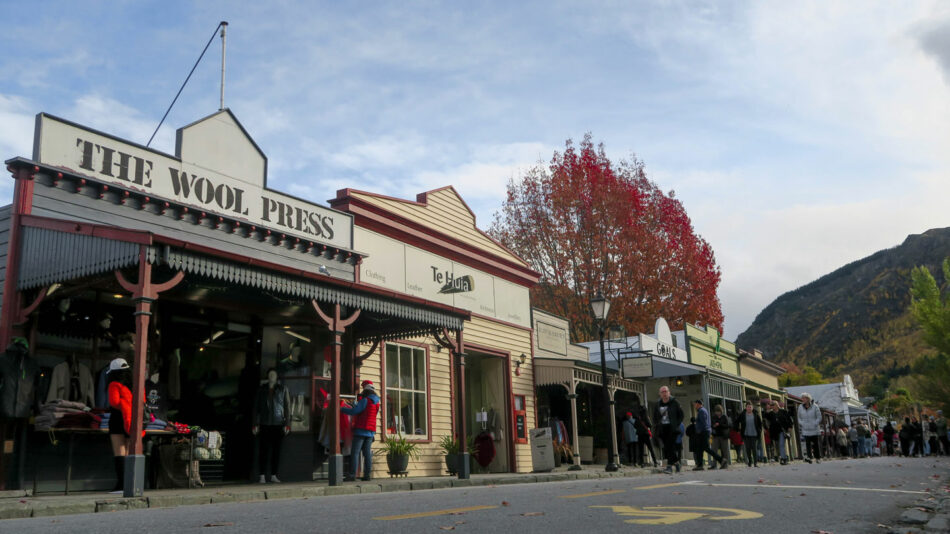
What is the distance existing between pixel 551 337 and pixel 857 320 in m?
136

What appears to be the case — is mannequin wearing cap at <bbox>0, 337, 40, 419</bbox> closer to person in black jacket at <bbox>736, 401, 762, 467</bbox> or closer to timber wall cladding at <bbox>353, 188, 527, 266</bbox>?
timber wall cladding at <bbox>353, 188, 527, 266</bbox>

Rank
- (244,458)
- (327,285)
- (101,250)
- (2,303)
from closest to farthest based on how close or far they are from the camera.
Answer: (101,250) < (2,303) < (327,285) < (244,458)

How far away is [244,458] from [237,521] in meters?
8.57

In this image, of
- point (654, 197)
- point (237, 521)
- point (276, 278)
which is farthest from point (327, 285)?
point (654, 197)

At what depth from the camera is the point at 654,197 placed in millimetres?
35969

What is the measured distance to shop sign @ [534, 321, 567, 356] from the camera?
24.1 m

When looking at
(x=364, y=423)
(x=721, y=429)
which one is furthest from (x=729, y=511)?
(x=721, y=429)

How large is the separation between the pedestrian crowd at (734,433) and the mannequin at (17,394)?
490 inches

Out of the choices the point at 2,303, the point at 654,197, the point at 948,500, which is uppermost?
the point at 654,197

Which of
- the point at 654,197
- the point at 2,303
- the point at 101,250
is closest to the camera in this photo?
the point at 101,250

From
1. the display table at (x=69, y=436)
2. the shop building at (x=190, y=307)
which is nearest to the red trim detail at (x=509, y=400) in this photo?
the shop building at (x=190, y=307)

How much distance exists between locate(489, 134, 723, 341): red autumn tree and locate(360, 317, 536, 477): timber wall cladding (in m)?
10.6

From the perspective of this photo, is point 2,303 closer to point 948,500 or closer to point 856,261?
point 948,500

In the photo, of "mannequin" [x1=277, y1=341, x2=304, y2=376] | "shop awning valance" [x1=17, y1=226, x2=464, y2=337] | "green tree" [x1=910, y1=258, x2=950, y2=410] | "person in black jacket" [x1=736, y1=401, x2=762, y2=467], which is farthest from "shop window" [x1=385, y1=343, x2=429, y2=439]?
"green tree" [x1=910, y1=258, x2=950, y2=410]
